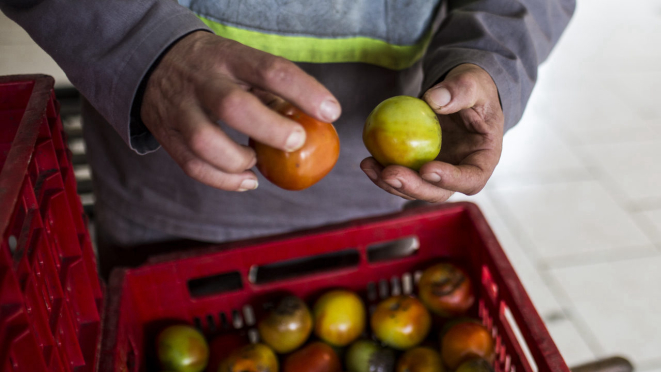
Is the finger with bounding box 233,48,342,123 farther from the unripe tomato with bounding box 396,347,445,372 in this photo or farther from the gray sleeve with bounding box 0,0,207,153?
the unripe tomato with bounding box 396,347,445,372

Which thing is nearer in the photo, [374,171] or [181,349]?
[374,171]

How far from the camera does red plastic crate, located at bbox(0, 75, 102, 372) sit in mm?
494

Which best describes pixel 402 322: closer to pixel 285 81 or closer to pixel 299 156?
pixel 299 156

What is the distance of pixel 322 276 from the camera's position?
1042 mm

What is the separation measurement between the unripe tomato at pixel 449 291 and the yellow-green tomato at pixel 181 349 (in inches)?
17.1

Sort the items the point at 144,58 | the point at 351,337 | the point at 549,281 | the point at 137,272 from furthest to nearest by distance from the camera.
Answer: the point at 549,281 → the point at 351,337 → the point at 137,272 → the point at 144,58

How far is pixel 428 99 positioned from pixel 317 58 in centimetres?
27

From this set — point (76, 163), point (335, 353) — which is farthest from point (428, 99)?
point (76, 163)

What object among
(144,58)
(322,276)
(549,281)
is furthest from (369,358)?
(549,281)

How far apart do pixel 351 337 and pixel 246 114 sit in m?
0.60

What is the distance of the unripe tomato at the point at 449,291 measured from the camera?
3.15 feet

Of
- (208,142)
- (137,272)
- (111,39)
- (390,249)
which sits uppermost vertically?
(111,39)

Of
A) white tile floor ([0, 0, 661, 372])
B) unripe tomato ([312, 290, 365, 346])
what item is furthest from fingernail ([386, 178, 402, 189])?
white tile floor ([0, 0, 661, 372])

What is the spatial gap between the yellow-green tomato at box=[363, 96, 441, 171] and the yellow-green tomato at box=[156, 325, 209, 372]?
47 centimetres
